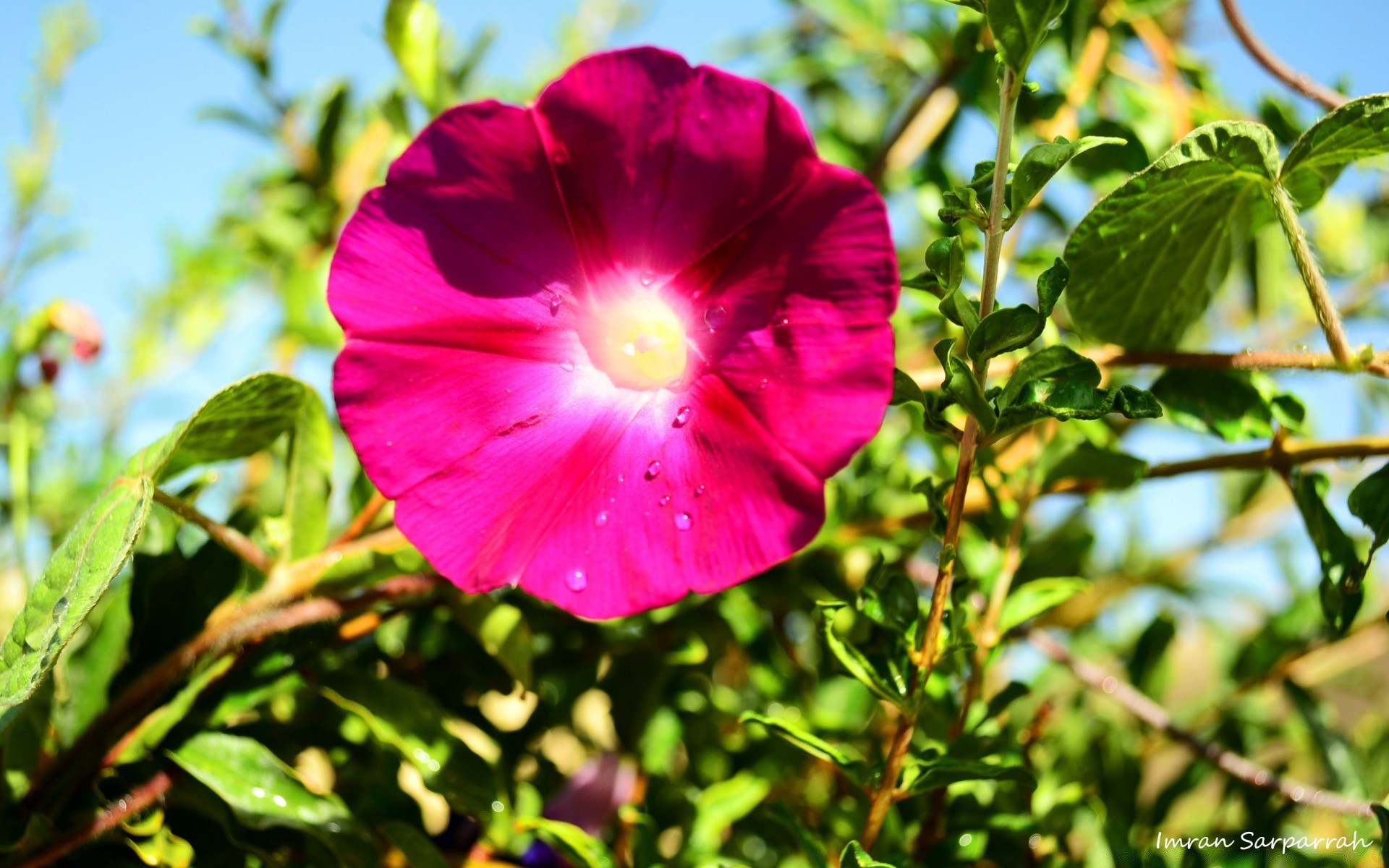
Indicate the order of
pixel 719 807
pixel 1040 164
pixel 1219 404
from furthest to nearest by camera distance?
pixel 719 807, pixel 1219 404, pixel 1040 164

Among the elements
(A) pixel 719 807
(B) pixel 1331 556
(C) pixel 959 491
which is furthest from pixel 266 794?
(B) pixel 1331 556

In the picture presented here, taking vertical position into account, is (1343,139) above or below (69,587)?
above

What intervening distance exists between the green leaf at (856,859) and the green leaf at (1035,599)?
20cm

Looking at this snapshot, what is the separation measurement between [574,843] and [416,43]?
2.16 ft

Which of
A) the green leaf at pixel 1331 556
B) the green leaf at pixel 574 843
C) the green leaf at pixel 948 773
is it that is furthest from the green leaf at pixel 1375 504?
the green leaf at pixel 574 843

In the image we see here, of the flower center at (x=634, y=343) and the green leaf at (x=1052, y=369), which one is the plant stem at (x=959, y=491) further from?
the flower center at (x=634, y=343)

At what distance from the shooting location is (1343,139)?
60 cm

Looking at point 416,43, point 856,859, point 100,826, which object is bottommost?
point 100,826

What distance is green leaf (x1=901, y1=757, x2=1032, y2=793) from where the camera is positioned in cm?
58

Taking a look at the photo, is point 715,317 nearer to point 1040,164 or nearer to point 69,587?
point 1040,164

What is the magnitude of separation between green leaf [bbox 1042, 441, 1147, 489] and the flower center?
0.32 m

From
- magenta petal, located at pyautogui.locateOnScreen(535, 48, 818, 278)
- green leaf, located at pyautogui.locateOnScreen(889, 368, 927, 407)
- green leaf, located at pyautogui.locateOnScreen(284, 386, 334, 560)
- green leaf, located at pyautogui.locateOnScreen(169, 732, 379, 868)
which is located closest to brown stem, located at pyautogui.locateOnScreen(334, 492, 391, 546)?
green leaf, located at pyautogui.locateOnScreen(284, 386, 334, 560)

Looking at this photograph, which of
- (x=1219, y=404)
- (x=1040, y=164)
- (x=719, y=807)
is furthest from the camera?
(x=719, y=807)

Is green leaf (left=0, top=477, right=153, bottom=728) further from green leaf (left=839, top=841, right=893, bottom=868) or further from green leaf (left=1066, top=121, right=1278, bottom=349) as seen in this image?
green leaf (left=1066, top=121, right=1278, bottom=349)
